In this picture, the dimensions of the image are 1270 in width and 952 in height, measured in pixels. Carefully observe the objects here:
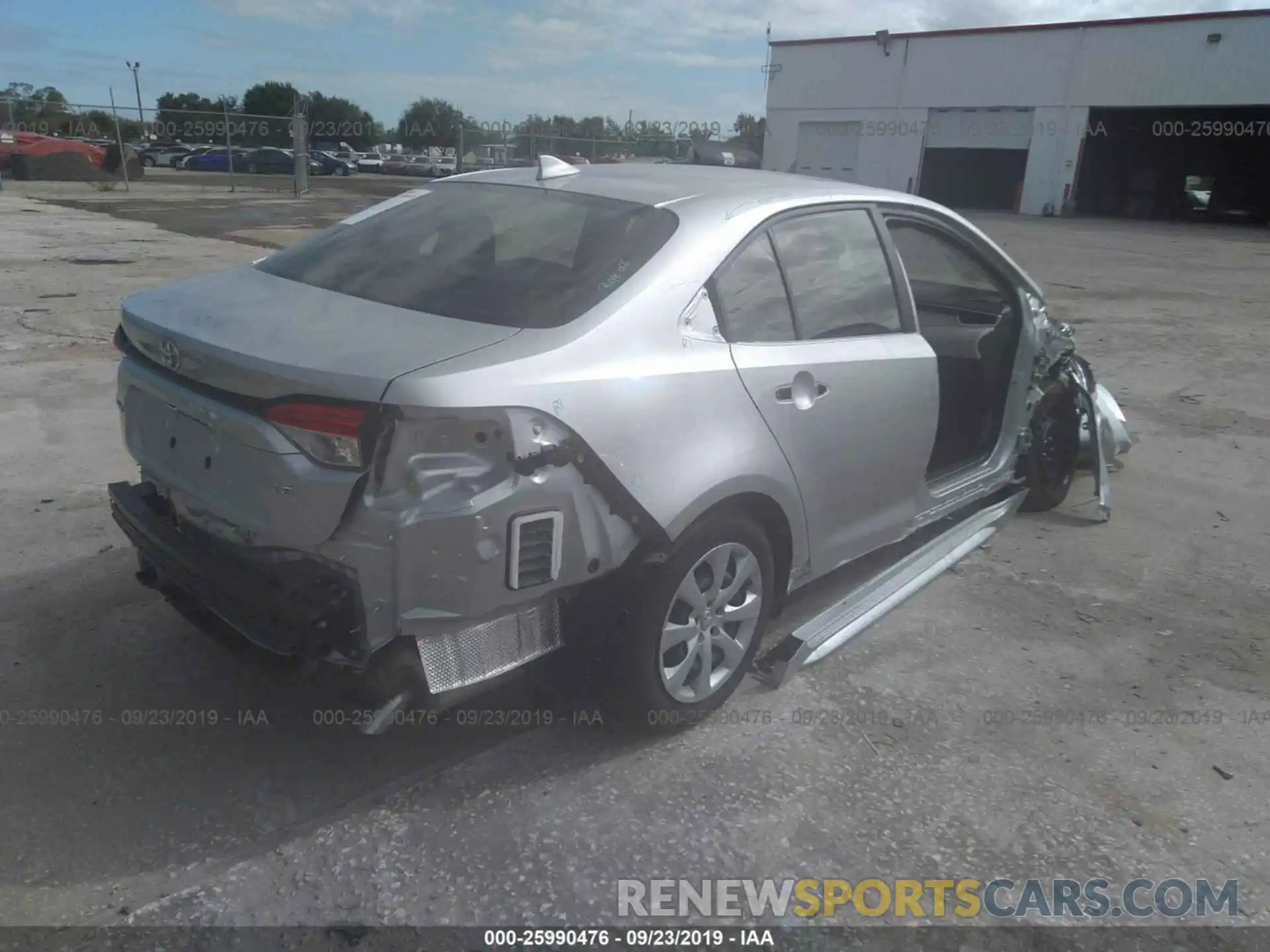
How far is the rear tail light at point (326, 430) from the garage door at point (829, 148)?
39.0 metres

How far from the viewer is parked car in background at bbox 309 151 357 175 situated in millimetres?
38250

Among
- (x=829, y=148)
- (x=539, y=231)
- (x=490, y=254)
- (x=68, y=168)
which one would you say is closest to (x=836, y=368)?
(x=539, y=231)

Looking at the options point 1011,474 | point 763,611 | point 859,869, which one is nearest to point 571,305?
point 763,611

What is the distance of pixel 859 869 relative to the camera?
99.3 inches

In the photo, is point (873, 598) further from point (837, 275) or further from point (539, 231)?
point (539, 231)

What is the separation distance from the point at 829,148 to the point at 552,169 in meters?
39.4

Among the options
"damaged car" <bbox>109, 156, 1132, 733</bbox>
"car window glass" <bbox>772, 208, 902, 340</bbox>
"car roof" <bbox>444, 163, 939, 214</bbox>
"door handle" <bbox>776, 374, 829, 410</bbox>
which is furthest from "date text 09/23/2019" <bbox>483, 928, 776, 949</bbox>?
"car roof" <bbox>444, 163, 939, 214</bbox>

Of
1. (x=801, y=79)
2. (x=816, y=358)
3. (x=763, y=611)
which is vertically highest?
(x=801, y=79)

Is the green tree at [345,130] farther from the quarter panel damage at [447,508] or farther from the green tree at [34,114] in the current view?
the quarter panel damage at [447,508]

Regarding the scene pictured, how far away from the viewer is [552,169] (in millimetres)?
3504

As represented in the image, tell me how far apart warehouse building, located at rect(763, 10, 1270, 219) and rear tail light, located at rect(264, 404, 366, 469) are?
36.6 m

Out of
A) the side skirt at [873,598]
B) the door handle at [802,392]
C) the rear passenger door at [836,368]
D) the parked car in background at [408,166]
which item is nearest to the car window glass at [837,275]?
the rear passenger door at [836,368]

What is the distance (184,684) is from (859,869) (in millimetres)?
2158

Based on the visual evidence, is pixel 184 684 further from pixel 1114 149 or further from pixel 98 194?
pixel 1114 149
